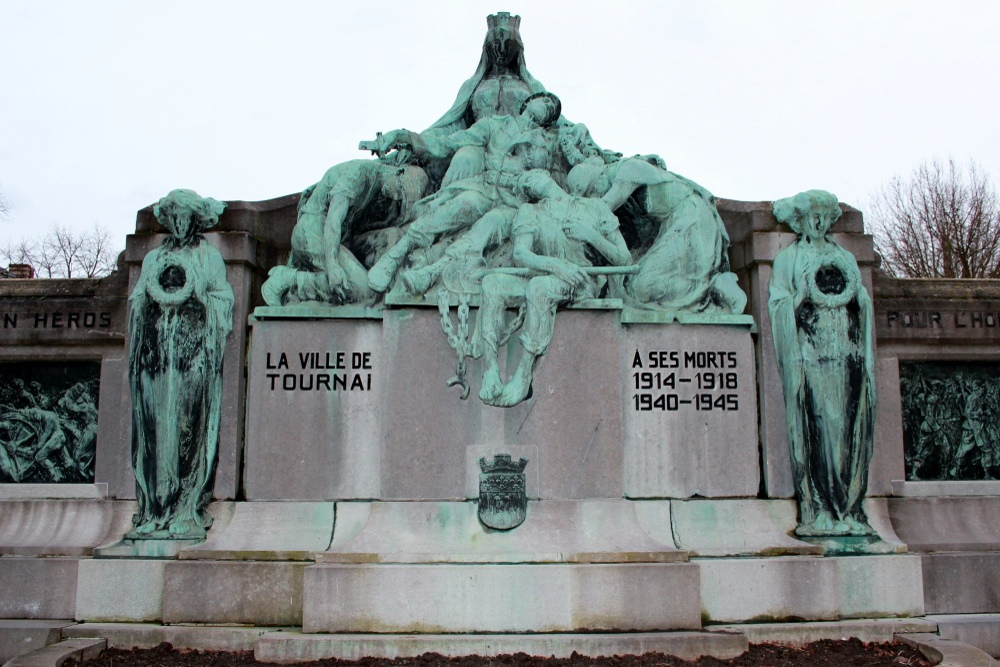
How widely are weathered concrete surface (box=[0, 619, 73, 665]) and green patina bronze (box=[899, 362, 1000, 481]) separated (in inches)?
268

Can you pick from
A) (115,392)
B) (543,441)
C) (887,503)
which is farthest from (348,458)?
(887,503)

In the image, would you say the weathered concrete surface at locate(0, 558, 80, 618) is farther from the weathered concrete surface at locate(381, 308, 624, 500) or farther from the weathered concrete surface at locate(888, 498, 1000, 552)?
Answer: the weathered concrete surface at locate(888, 498, 1000, 552)

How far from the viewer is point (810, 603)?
7.83m

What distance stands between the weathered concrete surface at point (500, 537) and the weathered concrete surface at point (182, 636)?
0.73 m

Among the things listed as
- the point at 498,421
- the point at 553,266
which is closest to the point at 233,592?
the point at 498,421

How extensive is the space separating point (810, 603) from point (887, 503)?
58.1 inches

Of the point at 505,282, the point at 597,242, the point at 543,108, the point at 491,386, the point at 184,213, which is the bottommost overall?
the point at 491,386

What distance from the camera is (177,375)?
8398 millimetres

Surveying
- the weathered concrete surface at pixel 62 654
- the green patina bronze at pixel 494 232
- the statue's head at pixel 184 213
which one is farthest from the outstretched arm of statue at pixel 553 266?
the weathered concrete surface at pixel 62 654

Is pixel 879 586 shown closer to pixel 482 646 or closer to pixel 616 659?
pixel 616 659

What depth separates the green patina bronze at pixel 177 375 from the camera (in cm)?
830

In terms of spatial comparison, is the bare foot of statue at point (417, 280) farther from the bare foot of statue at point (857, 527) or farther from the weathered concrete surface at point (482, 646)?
the bare foot of statue at point (857, 527)

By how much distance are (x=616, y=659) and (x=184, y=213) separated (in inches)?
187

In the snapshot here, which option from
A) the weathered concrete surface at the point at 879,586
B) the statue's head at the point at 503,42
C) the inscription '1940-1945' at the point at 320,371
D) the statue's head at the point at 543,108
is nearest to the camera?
the weathered concrete surface at the point at 879,586
